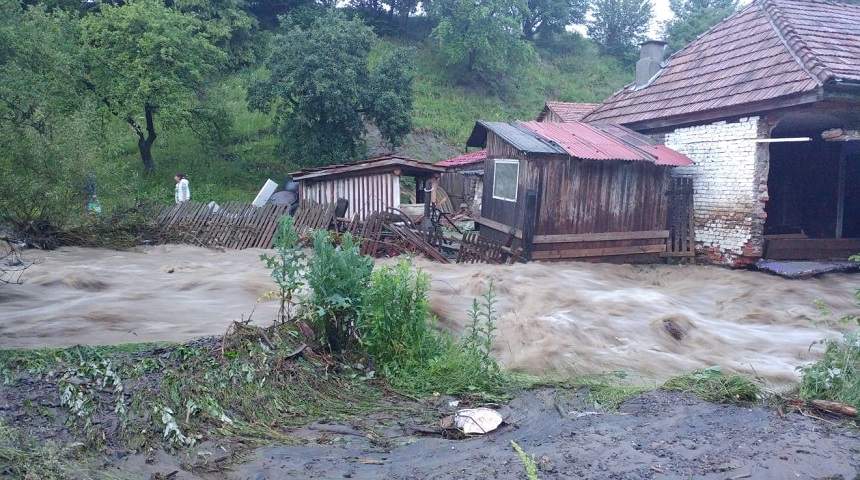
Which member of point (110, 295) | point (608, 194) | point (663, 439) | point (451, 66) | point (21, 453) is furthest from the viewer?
point (451, 66)

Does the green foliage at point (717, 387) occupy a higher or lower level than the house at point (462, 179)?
lower

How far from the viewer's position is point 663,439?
4664 mm

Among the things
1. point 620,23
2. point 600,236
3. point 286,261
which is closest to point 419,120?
point 600,236

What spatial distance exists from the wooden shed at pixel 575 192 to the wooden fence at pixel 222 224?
195 inches

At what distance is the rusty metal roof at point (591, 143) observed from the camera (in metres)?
12.4

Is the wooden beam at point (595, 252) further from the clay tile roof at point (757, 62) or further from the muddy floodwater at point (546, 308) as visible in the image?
the clay tile roof at point (757, 62)

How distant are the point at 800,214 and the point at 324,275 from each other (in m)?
13.0

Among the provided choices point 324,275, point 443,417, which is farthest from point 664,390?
point 324,275

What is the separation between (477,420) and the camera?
4.99m

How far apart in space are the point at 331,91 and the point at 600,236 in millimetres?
11327

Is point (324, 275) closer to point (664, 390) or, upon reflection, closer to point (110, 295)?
point (664, 390)

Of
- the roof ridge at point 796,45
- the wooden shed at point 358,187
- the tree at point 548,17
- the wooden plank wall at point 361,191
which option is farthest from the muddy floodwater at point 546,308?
the tree at point 548,17

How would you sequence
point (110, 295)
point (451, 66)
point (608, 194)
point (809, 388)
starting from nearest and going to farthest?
point (809, 388) < point (110, 295) < point (608, 194) < point (451, 66)

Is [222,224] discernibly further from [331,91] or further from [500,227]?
[331,91]
